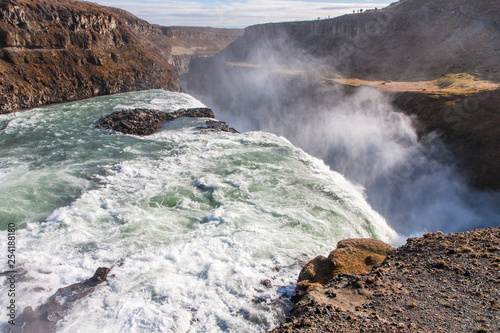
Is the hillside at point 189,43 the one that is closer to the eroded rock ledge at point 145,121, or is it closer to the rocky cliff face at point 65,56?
the rocky cliff face at point 65,56

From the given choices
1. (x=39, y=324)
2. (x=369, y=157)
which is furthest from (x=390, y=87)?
(x=39, y=324)

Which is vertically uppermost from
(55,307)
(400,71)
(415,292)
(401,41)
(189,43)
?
(189,43)

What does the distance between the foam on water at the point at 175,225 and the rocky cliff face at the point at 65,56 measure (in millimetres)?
15247

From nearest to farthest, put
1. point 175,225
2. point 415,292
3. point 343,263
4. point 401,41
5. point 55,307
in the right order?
point 415,292
point 55,307
point 343,263
point 175,225
point 401,41

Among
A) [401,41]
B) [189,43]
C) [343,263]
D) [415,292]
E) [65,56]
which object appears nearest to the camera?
[415,292]

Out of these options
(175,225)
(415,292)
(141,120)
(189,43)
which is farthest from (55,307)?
(189,43)

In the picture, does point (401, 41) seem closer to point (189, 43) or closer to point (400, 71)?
point (400, 71)

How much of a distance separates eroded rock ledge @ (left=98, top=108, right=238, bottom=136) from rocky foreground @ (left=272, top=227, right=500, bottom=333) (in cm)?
1568

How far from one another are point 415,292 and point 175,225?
271 inches

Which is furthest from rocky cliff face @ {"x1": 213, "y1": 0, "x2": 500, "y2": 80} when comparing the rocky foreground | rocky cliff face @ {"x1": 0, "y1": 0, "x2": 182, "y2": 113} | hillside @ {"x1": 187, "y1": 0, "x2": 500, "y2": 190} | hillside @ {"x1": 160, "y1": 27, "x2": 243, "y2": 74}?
hillside @ {"x1": 160, "y1": 27, "x2": 243, "y2": 74}

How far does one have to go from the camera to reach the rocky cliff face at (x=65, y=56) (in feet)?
96.6

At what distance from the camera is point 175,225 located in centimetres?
976

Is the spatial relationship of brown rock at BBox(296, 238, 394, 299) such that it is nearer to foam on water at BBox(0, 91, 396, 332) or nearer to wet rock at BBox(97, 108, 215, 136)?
foam on water at BBox(0, 91, 396, 332)

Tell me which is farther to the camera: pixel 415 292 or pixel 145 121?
pixel 145 121
